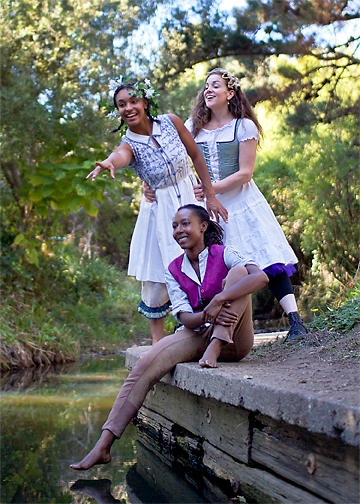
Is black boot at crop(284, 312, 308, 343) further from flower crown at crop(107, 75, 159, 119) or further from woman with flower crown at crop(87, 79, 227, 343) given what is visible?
flower crown at crop(107, 75, 159, 119)

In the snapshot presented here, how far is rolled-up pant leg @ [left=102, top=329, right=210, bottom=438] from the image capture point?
10.3ft

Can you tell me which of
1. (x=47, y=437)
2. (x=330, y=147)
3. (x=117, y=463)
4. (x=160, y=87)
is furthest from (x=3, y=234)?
(x=117, y=463)

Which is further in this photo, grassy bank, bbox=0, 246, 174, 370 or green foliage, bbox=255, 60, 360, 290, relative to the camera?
green foliage, bbox=255, 60, 360, 290

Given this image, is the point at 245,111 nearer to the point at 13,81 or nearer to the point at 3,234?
the point at 13,81

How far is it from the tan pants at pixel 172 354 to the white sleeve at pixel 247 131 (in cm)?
111

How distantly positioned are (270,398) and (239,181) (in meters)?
1.88

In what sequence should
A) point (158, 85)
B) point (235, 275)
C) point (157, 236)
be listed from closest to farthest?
point (235, 275)
point (157, 236)
point (158, 85)

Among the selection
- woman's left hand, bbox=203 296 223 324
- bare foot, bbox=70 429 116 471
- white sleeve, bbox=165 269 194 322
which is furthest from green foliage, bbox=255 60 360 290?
bare foot, bbox=70 429 116 471

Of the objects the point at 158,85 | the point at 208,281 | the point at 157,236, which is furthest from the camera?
the point at 158,85

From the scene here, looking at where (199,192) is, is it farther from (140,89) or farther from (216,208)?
(140,89)

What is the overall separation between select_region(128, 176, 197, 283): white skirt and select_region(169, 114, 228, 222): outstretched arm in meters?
0.16

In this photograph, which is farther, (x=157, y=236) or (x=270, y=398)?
(x=157, y=236)

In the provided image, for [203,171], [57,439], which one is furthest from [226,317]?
[57,439]

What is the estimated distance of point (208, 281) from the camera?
343 centimetres
